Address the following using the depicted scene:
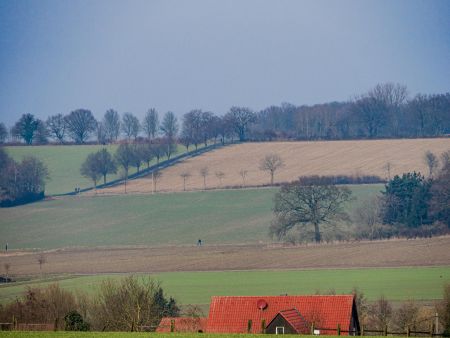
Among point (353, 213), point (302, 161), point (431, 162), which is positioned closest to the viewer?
point (353, 213)

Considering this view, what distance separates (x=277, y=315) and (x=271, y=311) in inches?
80.3

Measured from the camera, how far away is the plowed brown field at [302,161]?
106812 millimetres

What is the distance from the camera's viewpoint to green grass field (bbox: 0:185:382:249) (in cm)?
8344

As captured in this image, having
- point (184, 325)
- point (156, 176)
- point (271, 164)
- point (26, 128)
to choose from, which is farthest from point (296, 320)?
point (26, 128)

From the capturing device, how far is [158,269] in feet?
208

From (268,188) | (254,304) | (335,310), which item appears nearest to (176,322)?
(254,304)

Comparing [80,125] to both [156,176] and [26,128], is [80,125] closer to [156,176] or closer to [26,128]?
[26,128]

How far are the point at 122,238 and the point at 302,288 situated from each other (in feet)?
117

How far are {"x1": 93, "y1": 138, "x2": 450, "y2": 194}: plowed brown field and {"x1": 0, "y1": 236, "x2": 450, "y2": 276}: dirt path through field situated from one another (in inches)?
1327

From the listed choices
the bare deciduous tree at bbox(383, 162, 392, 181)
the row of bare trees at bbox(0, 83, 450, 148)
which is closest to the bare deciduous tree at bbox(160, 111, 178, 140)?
the row of bare trees at bbox(0, 83, 450, 148)

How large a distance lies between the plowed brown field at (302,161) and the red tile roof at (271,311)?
6533 cm

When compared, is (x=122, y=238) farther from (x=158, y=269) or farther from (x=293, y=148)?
(x=293, y=148)

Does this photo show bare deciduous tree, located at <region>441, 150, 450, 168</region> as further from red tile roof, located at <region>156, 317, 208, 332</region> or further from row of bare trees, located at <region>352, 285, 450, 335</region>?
red tile roof, located at <region>156, 317, 208, 332</region>

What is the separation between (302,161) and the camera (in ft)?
381
